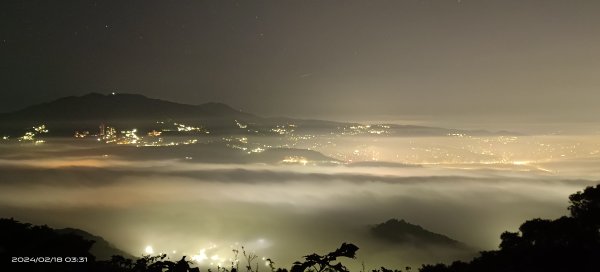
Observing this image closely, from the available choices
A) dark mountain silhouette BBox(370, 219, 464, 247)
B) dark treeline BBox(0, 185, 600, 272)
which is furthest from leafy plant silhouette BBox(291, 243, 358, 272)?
dark mountain silhouette BBox(370, 219, 464, 247)

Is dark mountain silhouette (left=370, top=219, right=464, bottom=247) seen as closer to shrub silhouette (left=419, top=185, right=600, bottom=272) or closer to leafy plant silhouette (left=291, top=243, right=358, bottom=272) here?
shrub silhouette (left=419, top=185, right=600, bottom=272)

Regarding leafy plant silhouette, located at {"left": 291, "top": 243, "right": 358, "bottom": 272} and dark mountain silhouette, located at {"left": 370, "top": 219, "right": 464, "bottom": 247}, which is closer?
leafy plant silhouette, located at {"left": 291, "top": 243, "right": 358, "bottom": 272}

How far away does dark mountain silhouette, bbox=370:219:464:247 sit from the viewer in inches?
3629

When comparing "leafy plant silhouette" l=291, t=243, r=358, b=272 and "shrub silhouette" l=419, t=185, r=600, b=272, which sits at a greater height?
"leafy plant silhouette" l=291, t=243, r=358, b=272

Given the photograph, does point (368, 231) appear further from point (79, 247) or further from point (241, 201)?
point (79, 247)

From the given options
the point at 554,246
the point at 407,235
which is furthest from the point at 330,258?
the point at 407,235

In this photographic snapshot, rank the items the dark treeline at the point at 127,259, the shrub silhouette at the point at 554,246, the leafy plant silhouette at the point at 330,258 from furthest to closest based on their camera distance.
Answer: the shrub silhouette at the point at 554,246, the dark treeline at the point at 127,259, the leafy plant silhouette at the point at 330,258

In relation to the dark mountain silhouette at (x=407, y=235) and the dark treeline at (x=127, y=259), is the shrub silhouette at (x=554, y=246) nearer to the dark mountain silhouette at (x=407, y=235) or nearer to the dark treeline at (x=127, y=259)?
the dark treeline at (x=127, y=259)

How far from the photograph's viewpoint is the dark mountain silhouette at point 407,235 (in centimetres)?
9219

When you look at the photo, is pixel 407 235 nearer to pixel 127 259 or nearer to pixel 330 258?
pixel 127 259

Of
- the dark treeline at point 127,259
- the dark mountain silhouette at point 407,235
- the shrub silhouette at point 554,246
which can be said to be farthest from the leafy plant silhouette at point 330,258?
the dark mountain silhouette at point 407,235

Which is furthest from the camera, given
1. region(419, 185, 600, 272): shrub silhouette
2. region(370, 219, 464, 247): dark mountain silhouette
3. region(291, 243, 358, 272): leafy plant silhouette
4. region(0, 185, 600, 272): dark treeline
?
region(370, 219, 464, 247): dark mountain silhouette

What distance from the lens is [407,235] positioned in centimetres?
9369

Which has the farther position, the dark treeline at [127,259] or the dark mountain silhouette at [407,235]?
the dark mountain silhouette at [407,235]
